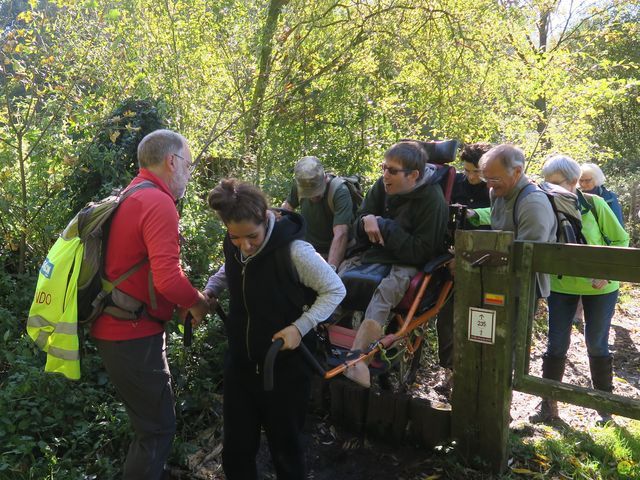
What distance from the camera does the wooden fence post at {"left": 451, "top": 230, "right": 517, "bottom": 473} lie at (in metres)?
3.00

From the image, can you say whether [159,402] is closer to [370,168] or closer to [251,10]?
[370,168]

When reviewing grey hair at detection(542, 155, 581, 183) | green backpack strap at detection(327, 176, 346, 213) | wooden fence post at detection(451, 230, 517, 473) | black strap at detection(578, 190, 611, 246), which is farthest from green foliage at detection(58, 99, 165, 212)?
black strap at detection(578, 190, 611, 246)

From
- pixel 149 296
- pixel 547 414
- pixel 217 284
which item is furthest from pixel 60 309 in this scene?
pixel 547 414

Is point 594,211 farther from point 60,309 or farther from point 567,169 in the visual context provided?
point 60,309

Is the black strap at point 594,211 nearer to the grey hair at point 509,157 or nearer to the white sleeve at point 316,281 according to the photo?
the grey hair at point 509,157

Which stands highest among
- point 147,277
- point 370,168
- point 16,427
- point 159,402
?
point 370,168

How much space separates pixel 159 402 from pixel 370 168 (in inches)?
208

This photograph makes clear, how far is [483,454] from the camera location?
3.16 meters

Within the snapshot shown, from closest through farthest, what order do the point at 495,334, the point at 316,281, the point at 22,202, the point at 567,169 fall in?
the point at 316,281, the point at 495,334, the point at 567,169, the point at 22,202

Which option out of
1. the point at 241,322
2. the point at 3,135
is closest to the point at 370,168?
the point at 3,135

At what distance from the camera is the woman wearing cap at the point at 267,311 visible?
232cm

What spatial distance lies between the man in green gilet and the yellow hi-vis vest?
2206mm

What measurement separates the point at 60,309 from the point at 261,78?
5.31m

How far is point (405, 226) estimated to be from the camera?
379 centimetres
